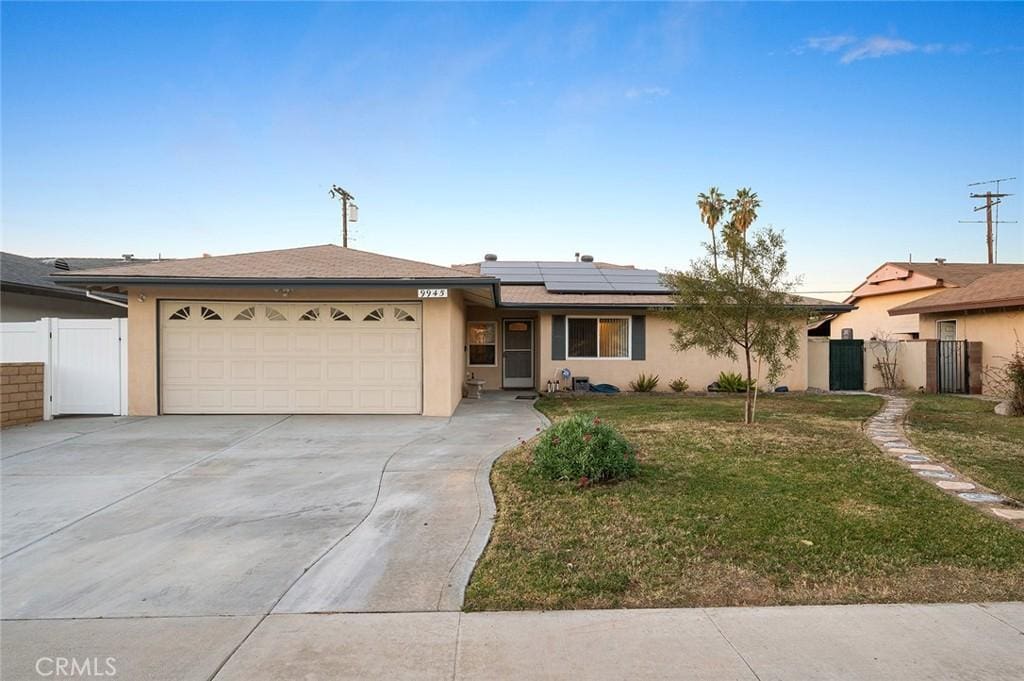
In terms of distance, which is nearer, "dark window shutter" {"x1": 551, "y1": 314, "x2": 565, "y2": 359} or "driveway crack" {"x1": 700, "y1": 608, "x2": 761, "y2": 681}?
"driveway crack" {"x1": 700, "y1": 608, "x2": 761, "y2": 681}

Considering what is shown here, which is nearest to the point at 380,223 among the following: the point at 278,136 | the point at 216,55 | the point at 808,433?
the point at 278,136

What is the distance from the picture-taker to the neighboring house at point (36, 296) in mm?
13242

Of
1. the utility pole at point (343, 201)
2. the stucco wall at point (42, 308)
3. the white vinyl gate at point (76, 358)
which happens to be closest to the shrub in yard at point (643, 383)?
the white vinyl gate at point (76, 358)

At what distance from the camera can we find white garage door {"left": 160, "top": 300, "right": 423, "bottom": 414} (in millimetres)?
11508

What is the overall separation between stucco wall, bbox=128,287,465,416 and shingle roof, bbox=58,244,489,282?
0.44m

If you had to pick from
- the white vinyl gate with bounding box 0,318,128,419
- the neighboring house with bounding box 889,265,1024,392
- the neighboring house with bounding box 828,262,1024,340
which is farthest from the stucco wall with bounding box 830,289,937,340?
the white vinyl gate with bounding box 0,318,128,419

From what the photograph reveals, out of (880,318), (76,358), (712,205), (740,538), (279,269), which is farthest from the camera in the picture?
(712,205)

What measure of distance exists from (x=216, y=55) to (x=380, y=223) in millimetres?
12556

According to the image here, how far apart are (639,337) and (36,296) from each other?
16081mm

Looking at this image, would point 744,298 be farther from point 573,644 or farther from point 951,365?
point 951,365

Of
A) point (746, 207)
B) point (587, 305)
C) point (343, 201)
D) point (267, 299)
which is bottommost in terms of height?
point (267, 299)

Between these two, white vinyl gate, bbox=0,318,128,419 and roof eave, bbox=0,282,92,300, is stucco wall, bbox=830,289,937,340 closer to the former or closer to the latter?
white vinyl gate, bbox=0,318,128,419

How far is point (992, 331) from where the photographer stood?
51.6 ft

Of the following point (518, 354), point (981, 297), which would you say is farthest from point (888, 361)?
point (518, 354)
